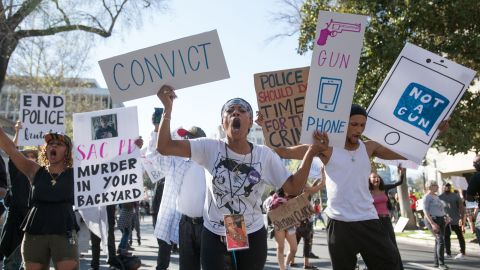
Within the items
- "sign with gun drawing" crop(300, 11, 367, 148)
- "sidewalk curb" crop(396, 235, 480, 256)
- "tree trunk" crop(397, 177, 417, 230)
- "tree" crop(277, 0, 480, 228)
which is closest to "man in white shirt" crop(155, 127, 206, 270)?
"sign with gun drawing" crop(300, 11, 367, 148)

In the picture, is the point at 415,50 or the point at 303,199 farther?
the point at 415,50

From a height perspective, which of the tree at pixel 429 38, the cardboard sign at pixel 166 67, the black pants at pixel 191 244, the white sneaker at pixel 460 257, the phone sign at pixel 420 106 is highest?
the tree at pixel 429 38

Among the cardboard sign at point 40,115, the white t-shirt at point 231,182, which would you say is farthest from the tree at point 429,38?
the white t-shirt at point 231,182

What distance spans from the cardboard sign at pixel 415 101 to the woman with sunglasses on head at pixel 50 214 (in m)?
2.74

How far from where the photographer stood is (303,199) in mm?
4039

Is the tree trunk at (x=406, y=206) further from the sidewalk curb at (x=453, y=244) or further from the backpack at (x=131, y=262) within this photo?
the backpack at (x=131, y=262)

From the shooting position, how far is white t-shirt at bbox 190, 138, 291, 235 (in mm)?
3516

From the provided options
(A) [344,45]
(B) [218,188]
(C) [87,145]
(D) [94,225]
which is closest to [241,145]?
(B) [218,188]

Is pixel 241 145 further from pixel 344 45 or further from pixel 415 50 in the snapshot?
pixel 415 50

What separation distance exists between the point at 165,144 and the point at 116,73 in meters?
0.95

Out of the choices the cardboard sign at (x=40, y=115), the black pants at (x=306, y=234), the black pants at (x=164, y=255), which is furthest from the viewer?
the black pants at (x=306, y=234)

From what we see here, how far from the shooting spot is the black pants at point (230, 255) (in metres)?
3.48

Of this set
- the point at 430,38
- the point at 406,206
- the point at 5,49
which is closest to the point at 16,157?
the point at 430,38

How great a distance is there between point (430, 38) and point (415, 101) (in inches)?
461
